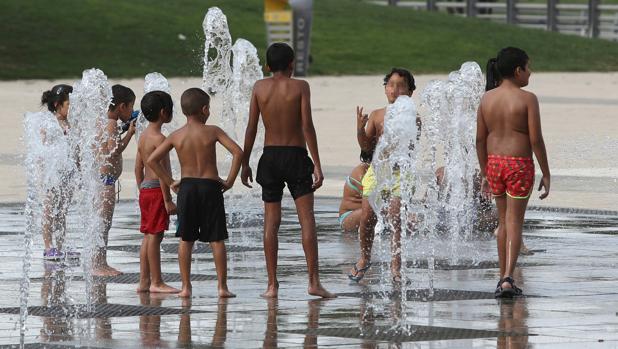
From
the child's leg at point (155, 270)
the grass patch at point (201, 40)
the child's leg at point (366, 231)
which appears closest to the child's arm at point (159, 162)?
the child's leg at point (155, 270)

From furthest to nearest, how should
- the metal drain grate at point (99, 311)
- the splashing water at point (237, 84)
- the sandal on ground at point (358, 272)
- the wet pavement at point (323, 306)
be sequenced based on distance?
the splashing water at point (237, 84) → the sandal on ground at point (358, 272) → the metal drain grate at point (99, 311) → the wet pavement at point (323, 306)

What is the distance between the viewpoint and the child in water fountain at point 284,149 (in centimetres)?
959

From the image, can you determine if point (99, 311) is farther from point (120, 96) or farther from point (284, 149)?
point (120, 96)

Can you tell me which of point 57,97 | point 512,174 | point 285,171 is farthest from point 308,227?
point 57,97

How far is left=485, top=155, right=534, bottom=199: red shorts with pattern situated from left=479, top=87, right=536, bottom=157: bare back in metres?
0.04

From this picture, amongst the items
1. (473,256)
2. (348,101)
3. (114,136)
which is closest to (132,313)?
(114,136)

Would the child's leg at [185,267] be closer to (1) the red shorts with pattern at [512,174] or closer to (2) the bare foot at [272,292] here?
(2) the bare foot at [272,292]

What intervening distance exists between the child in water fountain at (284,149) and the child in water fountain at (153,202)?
0.58 metres

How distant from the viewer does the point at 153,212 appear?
10.0 m

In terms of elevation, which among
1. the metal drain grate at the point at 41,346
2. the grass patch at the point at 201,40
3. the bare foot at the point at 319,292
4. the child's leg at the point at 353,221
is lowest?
the metal drain grate at the point at 41,346

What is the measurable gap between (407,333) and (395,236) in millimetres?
2123

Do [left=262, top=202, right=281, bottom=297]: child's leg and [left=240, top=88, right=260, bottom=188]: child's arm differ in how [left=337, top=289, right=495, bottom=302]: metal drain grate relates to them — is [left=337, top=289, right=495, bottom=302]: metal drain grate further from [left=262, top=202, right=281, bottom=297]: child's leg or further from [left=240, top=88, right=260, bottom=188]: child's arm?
[left=240, top=88, right=260, bottom=188]: child's arm

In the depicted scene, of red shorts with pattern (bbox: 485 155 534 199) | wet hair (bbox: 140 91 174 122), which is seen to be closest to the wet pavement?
red shorts with pattern (bbox: 485 155 534 199)

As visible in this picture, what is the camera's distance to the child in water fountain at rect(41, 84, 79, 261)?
11.4 meters
